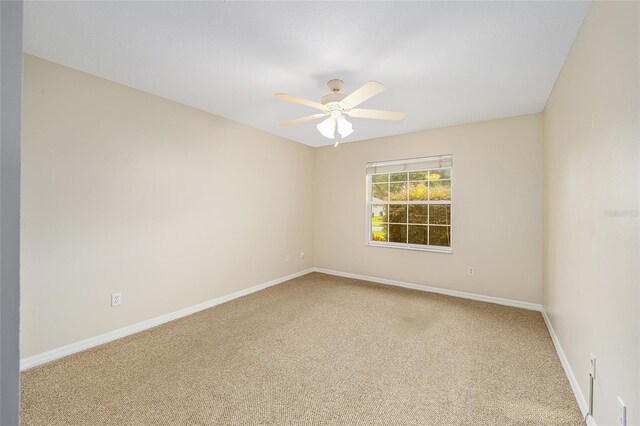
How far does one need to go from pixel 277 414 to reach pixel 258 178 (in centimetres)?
313

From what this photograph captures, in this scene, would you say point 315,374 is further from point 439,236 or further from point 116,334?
point 439,236

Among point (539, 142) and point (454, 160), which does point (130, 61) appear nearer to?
point (454, 160)

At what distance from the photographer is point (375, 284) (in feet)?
15.1

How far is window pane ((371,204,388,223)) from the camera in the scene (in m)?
4.79

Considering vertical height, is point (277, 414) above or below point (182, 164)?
below

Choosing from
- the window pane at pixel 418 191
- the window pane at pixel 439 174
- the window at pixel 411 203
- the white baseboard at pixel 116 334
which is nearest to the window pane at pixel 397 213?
the window at pixel 411 203

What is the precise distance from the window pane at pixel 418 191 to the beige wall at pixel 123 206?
7.56ft

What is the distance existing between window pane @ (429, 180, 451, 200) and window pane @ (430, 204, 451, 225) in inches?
4.7

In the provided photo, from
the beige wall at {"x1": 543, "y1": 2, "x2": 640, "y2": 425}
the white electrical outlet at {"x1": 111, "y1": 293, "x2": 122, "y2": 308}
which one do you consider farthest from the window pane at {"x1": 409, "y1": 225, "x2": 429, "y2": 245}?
the white electrical outlet at {"x1": 111, "y1": 293, "x2": 122, "y2": 308}

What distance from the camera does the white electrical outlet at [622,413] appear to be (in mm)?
1263

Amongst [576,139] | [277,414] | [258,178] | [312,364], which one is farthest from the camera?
[258,178]

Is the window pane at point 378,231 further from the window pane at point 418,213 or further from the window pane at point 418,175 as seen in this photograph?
the window pane at point 418,175

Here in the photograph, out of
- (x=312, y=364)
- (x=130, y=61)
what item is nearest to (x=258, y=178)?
(x=130, y=61)

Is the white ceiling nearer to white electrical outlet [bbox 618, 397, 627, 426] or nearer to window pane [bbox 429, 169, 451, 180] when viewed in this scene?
window pane [bbox 429, 169, 451, 180]
